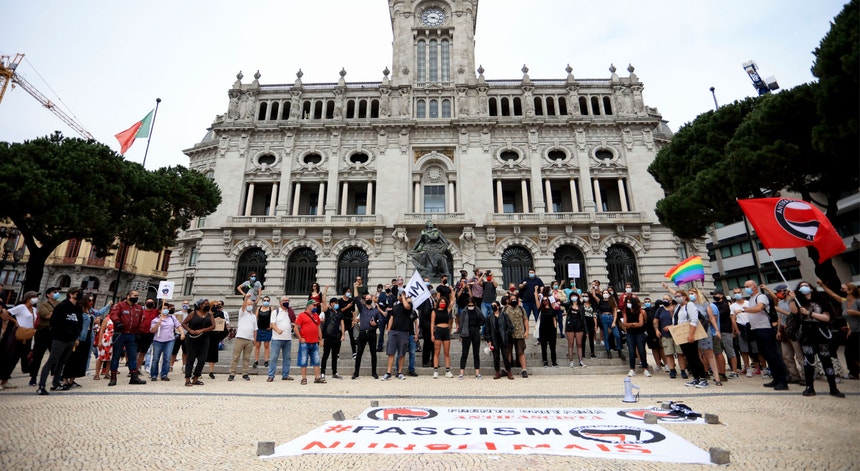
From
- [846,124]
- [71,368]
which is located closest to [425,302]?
[71,368]

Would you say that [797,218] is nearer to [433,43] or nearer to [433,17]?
[433,43]

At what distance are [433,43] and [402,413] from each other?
111 ft

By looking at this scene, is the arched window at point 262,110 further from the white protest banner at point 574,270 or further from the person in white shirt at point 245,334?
the white protest banner at point 574,270

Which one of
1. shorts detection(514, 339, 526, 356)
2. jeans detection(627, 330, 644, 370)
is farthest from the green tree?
jeans detection(627, 330, 644, 370)

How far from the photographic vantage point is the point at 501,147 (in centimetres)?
2994

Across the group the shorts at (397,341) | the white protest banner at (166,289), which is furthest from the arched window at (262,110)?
the shorts at (397,341)

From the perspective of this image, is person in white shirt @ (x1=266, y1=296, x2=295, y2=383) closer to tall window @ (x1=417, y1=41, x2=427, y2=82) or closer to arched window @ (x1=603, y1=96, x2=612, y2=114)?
tall window @ (x1=417, y1=41, x2=427, y2=82)

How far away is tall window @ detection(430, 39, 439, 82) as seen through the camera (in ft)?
107

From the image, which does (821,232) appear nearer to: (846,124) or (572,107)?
(846,124)

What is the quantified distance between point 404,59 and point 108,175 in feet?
73.8

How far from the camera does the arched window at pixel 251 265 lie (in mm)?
27283

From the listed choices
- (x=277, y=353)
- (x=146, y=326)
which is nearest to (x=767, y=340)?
(x=277, y=353)

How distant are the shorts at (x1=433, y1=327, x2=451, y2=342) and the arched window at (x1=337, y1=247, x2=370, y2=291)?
16.4 metres

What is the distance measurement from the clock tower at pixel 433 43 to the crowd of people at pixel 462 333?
23.9m
